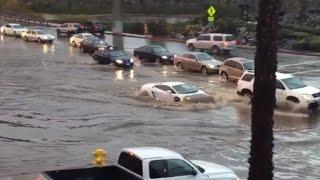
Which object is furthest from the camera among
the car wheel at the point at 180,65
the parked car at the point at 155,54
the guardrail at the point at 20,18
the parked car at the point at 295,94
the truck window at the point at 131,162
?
the guardrail at the point at 20,18

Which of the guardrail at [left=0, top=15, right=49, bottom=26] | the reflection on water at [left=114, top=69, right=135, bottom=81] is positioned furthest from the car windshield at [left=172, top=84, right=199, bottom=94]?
the guardrail at [left=0, top=15, right=49, bottom=26]

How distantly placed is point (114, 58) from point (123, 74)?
4.87 metres

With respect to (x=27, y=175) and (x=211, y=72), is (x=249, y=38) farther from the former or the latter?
(x=27, y=175)

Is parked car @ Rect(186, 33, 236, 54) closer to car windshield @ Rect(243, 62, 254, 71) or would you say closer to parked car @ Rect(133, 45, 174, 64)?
parked car @ Rect(133, 45, 174, 64)

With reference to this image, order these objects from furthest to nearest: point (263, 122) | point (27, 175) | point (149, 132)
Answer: point (149, 132)
point (27, 175)
point (263, 122)

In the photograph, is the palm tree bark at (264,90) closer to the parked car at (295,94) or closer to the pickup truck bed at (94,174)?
the pickup truck bed at (94,174)

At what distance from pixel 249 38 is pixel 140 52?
18.7 meters

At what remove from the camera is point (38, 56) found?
55688 mm

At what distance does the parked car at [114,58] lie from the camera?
156ft

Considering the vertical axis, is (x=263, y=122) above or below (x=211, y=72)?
above

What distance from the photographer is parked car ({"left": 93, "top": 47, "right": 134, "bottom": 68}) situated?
47500 mm

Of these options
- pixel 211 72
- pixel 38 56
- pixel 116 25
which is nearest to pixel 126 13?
Result: pixel 116 25

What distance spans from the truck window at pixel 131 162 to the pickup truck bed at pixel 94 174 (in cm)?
46

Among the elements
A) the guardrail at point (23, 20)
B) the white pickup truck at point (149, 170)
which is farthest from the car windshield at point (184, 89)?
the guardrail at point (23, 20)
